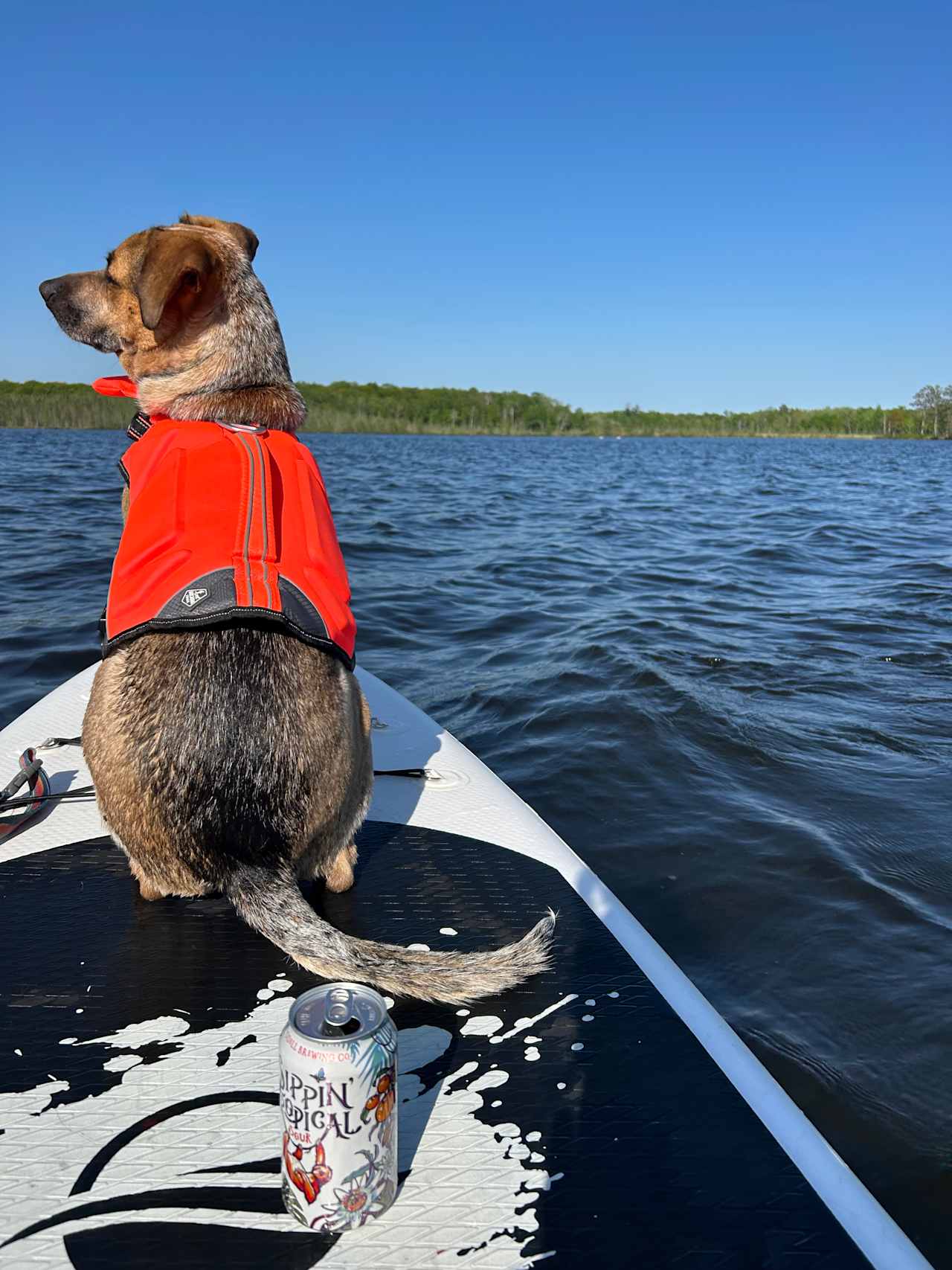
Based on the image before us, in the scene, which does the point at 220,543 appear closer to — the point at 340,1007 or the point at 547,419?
the point at 340,1007

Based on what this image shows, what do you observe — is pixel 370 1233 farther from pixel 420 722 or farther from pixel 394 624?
pixel 394 624

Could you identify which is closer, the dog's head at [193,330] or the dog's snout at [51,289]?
the dog's head at [193,330]

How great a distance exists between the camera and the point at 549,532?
1792 centimetres

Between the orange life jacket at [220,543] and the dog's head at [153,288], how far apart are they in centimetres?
45

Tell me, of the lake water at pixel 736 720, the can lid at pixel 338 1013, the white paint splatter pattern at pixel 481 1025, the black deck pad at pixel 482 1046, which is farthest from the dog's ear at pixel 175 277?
the lake water at pixel 736 720

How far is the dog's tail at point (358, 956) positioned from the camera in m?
2.65

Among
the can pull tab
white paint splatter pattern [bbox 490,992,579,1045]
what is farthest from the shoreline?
the can pull tab

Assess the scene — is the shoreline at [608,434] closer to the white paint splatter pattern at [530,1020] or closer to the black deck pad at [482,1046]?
the black deck pad at [482,1046]

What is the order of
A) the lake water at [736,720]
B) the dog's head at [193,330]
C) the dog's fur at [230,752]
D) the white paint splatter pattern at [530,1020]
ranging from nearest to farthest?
the white paint splatter pattern at [530,1020] → the dog's fur at [230,752] → the dog's head at [193,330] → the lake water at [736,720]

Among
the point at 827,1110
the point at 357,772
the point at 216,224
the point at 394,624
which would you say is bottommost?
the point at 827,1110

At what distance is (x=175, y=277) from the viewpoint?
2963 millimetres

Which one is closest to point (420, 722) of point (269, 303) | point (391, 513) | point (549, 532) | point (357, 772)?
point (357, 772)

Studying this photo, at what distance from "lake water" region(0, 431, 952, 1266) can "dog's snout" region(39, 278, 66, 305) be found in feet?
13.3

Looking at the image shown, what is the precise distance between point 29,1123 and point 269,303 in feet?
9.45
